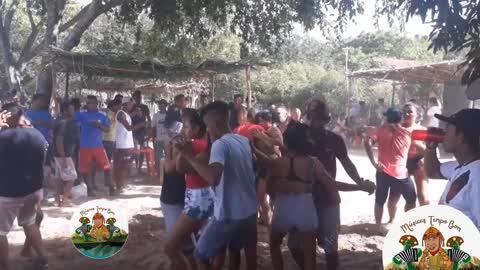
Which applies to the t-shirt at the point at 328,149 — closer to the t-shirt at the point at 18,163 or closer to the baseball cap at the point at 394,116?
the baseball cap at the point at 394,116

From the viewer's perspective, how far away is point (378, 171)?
22.2 feet

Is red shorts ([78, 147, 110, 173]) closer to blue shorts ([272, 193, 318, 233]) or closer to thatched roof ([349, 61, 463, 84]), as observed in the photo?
blue shorts ([272, 193, 318, 233])

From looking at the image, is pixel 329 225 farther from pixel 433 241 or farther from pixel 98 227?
pixel 433 241

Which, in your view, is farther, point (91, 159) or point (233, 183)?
point (91, 159)

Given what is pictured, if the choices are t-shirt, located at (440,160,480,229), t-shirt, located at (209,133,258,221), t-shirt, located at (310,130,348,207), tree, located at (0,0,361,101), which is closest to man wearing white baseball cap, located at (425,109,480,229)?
t-shirt, located at (440,160,480,229)

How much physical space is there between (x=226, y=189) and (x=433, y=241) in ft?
5.65

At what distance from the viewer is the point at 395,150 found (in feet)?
21.7

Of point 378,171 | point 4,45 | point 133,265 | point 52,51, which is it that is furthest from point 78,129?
point 4,45

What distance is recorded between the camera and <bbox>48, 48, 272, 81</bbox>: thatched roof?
31.9 ft

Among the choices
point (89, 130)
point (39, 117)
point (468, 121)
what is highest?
point (468, 121)

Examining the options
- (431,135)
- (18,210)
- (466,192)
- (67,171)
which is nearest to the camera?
(466,192)

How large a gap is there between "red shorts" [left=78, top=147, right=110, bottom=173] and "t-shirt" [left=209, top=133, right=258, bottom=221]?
5404mm

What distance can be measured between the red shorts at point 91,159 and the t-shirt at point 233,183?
5404mm

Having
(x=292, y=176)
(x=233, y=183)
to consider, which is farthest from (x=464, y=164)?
(x=233, y=183)
